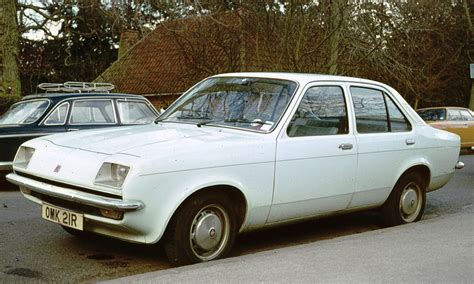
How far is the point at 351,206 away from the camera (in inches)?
246

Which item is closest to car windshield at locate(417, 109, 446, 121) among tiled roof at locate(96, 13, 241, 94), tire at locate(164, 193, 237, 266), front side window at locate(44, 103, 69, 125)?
tiled roof at locate(96, 13, 241, 94)

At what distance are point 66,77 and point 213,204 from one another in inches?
1301

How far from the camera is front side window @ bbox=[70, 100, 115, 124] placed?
418 inches

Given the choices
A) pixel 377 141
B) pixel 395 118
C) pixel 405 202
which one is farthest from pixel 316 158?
pixel 405 202

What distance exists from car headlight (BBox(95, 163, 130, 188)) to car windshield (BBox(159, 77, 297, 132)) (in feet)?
4.49

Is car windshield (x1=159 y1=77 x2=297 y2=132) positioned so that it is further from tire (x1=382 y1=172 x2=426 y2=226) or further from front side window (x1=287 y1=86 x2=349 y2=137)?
tire (x1=382 y1=172 x2=426 y2=226)

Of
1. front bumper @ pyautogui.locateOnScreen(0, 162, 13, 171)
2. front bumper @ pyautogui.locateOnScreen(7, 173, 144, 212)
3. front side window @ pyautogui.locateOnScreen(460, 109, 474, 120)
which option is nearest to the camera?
front bumper @ pyautogui.locateOnScreen(7, 173, 144, 212)

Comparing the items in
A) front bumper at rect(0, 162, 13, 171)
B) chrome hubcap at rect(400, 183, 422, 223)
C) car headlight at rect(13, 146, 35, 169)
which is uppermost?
car headlight at rect(13, 146, 35, 169)

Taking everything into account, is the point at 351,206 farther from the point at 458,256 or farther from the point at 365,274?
the point at 365,274

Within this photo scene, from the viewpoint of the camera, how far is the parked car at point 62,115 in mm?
9953

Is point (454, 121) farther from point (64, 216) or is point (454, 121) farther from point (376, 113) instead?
point (64, 216)

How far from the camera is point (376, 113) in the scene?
6621 mm

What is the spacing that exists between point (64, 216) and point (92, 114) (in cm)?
607

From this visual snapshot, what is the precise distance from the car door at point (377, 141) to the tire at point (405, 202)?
0.19 meters
